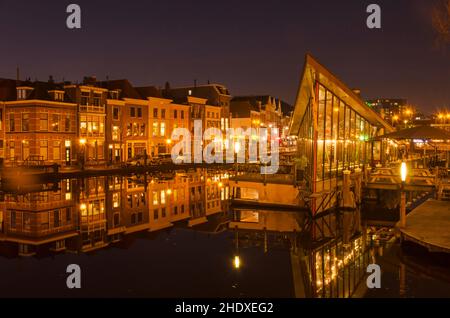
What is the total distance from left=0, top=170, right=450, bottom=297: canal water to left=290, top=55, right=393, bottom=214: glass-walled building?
2795 mm

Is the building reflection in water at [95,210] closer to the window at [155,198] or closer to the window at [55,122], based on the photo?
the window at [155,198]

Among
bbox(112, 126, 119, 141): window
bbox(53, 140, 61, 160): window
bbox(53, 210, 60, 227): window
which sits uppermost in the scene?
bbox(112, 126, 119, 141): window

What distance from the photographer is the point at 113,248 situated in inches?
740

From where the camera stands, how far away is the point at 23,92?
48.7 m

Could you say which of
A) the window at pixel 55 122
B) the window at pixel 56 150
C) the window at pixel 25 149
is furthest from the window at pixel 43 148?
the window at pixel 55 122

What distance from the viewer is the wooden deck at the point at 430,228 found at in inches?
591

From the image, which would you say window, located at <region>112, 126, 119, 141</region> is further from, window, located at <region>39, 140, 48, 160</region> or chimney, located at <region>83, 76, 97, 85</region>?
window, located at <region>39, 140, 48, 160</region>

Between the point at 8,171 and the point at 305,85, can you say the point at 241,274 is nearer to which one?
the point at 305,85

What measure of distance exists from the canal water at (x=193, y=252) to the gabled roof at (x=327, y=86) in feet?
23.6

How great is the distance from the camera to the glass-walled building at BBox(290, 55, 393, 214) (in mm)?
25141

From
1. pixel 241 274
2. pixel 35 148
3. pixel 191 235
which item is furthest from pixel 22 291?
pixel 35 148

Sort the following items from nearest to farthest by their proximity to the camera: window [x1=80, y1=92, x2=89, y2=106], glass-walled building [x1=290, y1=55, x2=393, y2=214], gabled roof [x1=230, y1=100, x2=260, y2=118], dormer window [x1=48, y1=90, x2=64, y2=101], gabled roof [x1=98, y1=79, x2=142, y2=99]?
glass-walled building [x1=290, y1=55, x2=393, y2=214]
dormer window [x1=48, y1=90, x2=64, y2=101]
window [x1=80, y1=92, x2=89, y2=106]
gabled roof [x1=98, y1=79, x2=142, y2=99]
gabled roof [x1=230, y1=100, x2=260, y2=118]

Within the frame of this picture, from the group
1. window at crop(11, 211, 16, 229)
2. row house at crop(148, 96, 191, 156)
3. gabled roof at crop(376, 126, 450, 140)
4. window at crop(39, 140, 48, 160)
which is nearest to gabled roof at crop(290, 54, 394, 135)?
gabled roof at crop(376, 126, 450, 140)

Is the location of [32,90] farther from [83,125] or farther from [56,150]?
[56,150]
